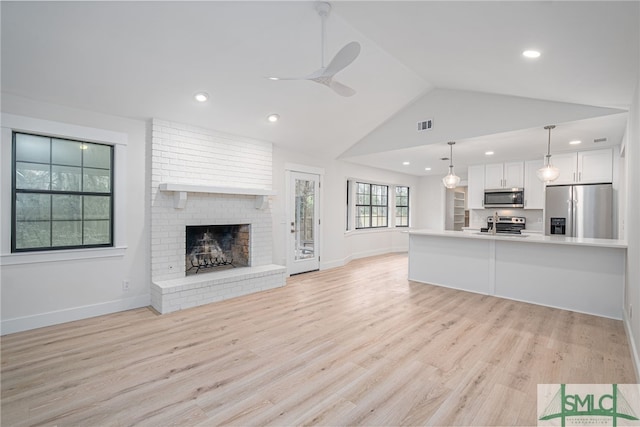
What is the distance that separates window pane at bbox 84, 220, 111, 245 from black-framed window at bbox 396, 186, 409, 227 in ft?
25.0

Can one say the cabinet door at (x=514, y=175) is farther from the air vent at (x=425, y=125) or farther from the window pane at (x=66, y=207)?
the window pane at (x=66, y=207)

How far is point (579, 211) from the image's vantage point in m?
5.22

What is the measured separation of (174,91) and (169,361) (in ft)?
10.0

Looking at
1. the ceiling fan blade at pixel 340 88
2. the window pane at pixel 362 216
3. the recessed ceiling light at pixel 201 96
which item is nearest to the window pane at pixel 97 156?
the recessed ceiling light at pixel 201 96

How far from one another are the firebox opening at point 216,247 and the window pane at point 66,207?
1.38 metres

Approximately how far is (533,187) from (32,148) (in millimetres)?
8129

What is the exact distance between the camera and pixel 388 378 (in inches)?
92.6

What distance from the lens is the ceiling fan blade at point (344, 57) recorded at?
225cm

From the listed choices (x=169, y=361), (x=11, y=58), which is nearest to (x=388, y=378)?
(x=169, y=361)

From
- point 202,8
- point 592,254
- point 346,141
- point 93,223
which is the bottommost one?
point 592,254

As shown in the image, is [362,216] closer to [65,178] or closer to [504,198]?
[504,198]

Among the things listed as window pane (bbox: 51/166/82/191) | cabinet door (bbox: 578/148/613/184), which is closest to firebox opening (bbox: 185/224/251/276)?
window pane (bbox: 51/166/82/191)

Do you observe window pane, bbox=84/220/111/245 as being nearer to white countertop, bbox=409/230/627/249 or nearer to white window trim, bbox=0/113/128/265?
white window trim, bbox=0/113/128/265

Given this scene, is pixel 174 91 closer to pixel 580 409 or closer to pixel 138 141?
pixel 138 141
